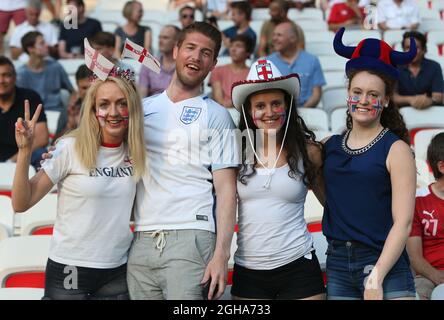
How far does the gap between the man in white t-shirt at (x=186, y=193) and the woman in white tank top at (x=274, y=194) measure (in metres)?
0.10

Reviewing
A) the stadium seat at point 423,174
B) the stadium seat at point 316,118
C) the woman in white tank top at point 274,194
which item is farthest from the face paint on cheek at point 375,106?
the stadium seat at point 316,118

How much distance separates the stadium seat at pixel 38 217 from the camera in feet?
15.7

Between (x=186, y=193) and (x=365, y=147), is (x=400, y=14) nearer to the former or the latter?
(x=365, y=147)

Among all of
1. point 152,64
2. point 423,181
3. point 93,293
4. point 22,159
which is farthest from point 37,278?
point 423,181

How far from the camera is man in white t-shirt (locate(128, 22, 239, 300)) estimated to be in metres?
3.62

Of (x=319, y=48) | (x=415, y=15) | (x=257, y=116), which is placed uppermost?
(x=415, y=15)

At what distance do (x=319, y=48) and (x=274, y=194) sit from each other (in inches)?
235

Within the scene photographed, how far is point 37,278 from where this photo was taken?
14.0 ft

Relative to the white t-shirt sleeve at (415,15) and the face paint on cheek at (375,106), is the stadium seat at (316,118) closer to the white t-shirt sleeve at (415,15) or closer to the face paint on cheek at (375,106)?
the face paint on cheek at (375,106)

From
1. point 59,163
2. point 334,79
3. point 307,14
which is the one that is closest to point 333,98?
point 334,79

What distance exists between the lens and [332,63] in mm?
8930

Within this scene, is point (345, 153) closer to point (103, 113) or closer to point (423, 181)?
point (103, 113)

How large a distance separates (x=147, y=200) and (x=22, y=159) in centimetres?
57

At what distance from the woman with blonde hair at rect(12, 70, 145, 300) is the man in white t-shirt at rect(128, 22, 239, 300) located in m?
0.08
